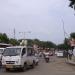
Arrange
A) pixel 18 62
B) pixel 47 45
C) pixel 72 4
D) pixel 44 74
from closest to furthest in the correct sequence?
pixel 72 4, pixel 44 74, pixel 18 62, pixel 47 45

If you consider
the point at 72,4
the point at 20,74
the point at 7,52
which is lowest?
the point at 20,74

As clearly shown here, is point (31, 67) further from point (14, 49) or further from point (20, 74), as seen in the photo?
point (20, 74)

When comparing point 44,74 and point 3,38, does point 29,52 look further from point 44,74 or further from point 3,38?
point 3,38

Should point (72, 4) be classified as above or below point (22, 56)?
above

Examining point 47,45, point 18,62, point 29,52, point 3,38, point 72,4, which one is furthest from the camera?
point 47,45

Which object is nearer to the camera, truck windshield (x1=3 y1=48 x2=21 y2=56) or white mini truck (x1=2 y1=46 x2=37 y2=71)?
white mini truck (x1=2 y1=46 x2=37 y2=71)

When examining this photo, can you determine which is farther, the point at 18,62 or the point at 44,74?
the point at 18,62

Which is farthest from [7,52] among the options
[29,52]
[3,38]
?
[3,38]

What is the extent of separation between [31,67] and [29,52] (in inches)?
87.0

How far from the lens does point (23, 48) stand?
83.5 feet

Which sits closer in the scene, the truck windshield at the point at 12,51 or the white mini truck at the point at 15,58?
the white mini truck at the point at 15,58

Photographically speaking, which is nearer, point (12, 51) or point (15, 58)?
point (15, 58)

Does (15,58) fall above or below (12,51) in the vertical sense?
below

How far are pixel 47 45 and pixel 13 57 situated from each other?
481 ft
